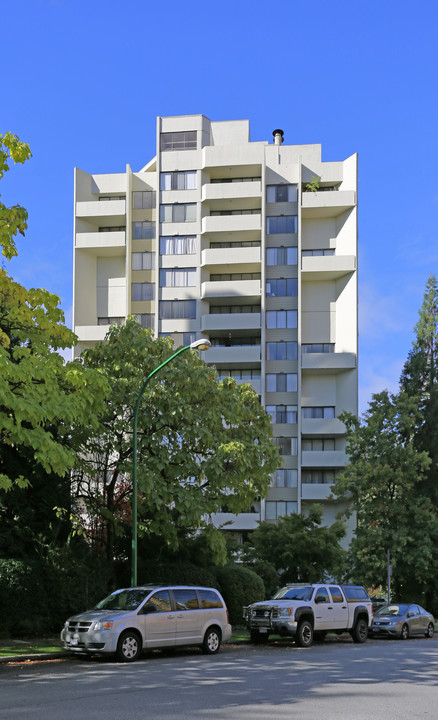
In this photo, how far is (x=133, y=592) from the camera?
1972 cm

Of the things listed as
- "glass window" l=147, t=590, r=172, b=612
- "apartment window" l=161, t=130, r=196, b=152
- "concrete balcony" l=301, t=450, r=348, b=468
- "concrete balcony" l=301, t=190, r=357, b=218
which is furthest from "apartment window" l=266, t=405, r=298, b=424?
"glass window" l=147, t=590, r=172, b=612

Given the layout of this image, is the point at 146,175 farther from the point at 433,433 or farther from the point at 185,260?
the point at 433,433

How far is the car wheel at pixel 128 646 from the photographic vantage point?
60.0 feet

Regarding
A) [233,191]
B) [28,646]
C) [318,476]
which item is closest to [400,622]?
[28,646]

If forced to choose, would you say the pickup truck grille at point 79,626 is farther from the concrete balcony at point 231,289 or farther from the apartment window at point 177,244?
the apartment window at point 177,244

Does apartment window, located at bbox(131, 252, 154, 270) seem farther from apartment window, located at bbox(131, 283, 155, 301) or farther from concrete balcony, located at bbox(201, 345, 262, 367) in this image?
concrete balcony, located at bbox(201, 345, 262, 367)

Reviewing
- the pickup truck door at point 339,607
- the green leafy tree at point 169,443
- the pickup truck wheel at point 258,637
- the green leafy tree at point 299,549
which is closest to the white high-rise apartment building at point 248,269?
the green leafy tree at point 299,549

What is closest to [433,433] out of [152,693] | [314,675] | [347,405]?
[347,405]

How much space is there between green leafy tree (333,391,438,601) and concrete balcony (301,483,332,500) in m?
11.3

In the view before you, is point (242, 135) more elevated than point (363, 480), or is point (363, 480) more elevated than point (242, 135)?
point (242, 135)

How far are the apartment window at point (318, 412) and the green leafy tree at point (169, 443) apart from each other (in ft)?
101

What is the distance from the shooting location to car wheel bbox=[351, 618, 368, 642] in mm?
26688

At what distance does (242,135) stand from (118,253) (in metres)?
13.3

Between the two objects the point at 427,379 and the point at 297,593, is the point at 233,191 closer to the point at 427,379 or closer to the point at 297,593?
the point at 427,379
